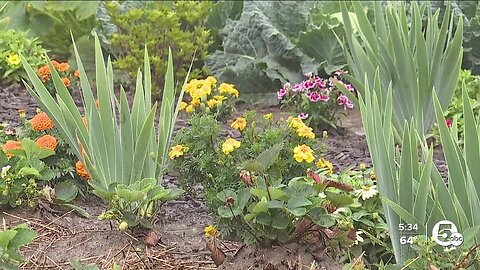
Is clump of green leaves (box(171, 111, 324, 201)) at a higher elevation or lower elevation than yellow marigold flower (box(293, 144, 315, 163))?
lower

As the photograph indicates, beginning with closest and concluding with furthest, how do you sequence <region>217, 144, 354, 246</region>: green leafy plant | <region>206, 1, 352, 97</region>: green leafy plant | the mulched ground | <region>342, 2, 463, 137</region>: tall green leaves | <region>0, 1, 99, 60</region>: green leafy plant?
<region>217, 144, 354, 246</region>: green leafy plant, the mulched ground, <region>342, 2, 463, 137</region>: tall green leaves, <region>206, 1, 352, 97</region>: green leafy plant, <region>0, 1, 99, 60</region>: green leafy plant

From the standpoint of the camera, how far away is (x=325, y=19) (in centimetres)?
588

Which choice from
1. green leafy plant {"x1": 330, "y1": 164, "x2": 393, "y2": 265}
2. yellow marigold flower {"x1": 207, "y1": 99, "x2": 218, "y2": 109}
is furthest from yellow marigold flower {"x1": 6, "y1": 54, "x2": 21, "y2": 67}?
green leafy plant {"x1": 330, "y1": 164, "x2": 393, "y2": 265}

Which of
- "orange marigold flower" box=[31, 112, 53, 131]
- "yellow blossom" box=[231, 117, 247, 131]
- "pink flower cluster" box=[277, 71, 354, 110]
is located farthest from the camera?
"pink flower cluster" box=[277, 71, 354, 110]

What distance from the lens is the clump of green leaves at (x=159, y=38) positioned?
5.75 meters

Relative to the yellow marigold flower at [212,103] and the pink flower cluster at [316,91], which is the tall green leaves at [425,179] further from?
the pink flower cluster at [316,91]

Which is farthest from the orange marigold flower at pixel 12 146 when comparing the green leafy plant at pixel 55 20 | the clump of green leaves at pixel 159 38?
the green leafy plant at pixel 55 20

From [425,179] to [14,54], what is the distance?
3.68 meters

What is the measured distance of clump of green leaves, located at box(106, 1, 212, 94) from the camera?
5.75 m

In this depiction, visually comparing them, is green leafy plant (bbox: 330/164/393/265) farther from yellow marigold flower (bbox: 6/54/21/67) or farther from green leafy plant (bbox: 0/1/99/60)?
green leafy plant (bbox: 0/1/99/60)

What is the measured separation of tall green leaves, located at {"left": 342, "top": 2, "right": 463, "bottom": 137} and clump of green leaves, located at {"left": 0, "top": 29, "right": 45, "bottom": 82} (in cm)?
227

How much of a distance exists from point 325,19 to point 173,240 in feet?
10.7

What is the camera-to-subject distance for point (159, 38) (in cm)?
583

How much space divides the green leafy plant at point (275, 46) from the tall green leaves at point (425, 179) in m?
3.09
